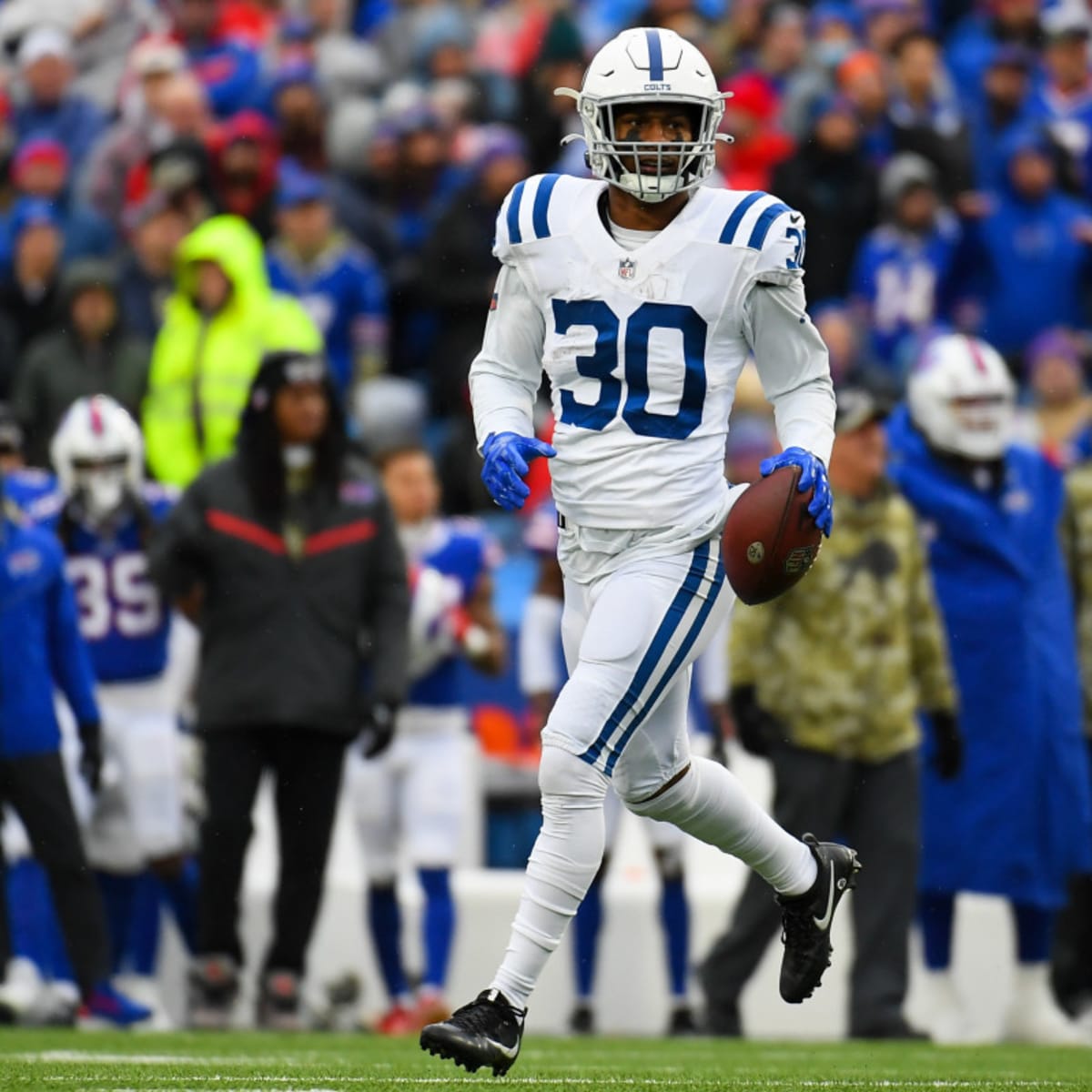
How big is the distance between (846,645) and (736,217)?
2.86 metres

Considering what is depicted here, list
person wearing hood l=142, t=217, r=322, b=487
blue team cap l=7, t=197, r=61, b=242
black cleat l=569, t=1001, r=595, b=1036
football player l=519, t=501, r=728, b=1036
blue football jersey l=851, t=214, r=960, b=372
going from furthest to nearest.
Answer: blue football jersey l=851, t=214, r=960, b=372 < blue team cap l=7, t=197, r=61, b=242 < person wearing hood l=142, t=217, r=322, b=487 < black cleat l=569, t=1001, r=595, b=1036 < football player l=519, t=501, r=728, b=1036

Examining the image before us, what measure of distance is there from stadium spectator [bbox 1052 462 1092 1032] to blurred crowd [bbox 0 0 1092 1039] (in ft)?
2.31

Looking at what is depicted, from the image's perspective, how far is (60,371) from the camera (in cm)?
1049

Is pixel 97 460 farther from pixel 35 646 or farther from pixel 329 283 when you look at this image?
pixel 329 283

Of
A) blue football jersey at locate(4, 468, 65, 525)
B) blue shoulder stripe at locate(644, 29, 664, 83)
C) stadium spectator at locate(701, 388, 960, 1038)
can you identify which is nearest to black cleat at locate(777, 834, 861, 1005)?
blue shoulder stripe at locate(644, 29, 664, 83)

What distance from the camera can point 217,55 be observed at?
43.5 feet

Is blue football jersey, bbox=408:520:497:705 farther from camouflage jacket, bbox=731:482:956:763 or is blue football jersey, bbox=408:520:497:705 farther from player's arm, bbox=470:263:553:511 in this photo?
player's arm, bbox=470:263:553:511

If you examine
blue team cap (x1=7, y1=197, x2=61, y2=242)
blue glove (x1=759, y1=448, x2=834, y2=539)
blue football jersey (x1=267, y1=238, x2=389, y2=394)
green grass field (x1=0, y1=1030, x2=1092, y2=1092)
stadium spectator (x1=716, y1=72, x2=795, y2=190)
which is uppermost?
stadium spectator (x1=716, y1=72, x2=795, y2=190)

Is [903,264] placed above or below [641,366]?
above

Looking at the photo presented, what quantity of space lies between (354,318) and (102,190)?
1.55 metres

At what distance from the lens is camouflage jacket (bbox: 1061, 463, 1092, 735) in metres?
8.94

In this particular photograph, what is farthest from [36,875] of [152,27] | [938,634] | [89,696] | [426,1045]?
[152,27]

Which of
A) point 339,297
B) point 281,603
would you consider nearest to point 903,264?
point 339,297

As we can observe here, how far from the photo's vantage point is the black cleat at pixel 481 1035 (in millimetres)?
5066
